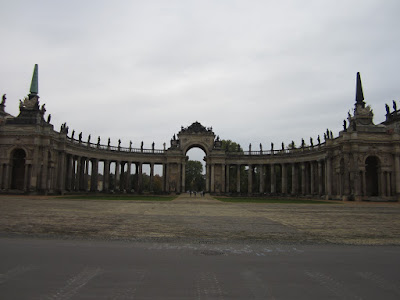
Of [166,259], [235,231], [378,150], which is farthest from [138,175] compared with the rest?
[166,259]

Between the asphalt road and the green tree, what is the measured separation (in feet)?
450

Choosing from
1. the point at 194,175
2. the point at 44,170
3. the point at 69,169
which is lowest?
the point at 44,170

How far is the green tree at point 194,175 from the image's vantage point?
150 meters

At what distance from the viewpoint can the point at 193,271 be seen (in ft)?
28.5

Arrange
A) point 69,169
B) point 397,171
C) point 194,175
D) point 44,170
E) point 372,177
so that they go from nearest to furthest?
point 397,171 < point 44,170 < point 372,177 < point 69,169 < point 194,175

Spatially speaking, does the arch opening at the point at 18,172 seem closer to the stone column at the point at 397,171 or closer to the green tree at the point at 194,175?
the stone column at the point at 397,171

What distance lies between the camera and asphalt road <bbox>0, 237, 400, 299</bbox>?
22.4 feet

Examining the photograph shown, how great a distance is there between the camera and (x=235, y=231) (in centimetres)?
1641

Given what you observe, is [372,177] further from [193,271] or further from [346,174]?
[193,271]

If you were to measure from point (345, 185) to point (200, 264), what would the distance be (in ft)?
189

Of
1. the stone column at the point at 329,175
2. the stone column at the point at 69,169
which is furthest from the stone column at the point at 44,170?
the stone column at the point at 329,175

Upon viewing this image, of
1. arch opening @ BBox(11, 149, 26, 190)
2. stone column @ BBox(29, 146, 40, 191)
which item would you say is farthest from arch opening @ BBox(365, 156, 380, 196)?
arch opening @ BBox(11, 149, 26, 190)

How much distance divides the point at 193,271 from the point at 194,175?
142579 millimetres

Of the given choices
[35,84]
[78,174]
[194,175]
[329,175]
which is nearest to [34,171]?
[78,174]
